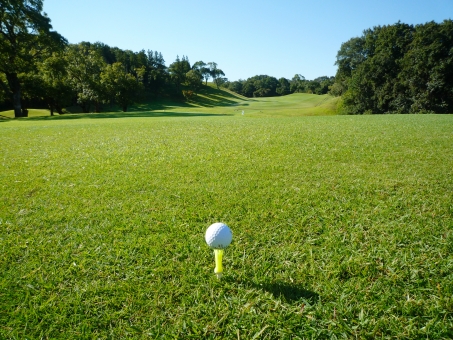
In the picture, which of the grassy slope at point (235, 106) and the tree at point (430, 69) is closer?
the tree at point (430, 69)

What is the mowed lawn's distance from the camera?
6.06 feet

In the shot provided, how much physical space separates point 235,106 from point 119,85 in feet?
91.7

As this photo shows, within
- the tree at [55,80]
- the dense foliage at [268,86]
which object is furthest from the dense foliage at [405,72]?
the dense foliage at [268,86]

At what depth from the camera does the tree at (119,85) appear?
43.5m

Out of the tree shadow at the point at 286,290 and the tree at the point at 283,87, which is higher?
the tree at the point at 283,87

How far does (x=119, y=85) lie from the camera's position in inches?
1778

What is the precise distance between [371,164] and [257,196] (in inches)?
122

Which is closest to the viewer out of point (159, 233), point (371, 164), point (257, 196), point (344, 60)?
point (159, 233)

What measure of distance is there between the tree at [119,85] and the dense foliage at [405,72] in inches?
1549

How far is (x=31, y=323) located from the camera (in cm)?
185

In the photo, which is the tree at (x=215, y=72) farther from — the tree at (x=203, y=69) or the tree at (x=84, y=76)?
the tree at (x=84, y=76)

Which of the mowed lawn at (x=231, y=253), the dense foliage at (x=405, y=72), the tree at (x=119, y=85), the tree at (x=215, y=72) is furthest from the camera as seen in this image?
the tree at (x=215, y=72)

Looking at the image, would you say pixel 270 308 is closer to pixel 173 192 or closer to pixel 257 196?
pixel 257 196

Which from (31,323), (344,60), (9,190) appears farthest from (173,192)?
(344,60)
